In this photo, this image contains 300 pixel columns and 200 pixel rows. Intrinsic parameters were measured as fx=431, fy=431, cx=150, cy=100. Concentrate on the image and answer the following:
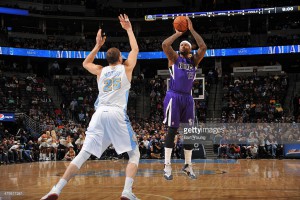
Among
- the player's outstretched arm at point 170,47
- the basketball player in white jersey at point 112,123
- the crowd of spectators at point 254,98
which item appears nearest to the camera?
the basketball player in white jersey at point 112,123

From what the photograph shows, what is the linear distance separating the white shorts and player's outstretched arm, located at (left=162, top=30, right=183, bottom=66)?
6.29 ft

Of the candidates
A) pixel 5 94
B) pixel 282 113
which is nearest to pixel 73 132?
pixel 5 94

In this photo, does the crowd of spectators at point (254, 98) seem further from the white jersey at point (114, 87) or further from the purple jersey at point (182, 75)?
the white jersey at point (114, 87)

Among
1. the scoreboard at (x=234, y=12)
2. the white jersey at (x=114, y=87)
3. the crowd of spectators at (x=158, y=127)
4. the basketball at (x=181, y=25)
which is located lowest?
the crowd of spectators at (x=158, y=127)

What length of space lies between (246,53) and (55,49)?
49.1ft

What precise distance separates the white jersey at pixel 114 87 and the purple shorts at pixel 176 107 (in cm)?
163

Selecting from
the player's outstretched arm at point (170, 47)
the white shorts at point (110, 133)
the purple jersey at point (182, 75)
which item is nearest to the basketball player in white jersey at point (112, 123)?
the white shorts at point (110, 133)

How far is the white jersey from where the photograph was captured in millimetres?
5992

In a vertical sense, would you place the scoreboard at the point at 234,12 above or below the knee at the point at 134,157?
above

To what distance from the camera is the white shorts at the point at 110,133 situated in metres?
5.81

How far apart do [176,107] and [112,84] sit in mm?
1828

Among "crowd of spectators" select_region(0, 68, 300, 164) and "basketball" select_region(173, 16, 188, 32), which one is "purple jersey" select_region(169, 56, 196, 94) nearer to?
"basketball" select_region(173, 16, 188, 32)

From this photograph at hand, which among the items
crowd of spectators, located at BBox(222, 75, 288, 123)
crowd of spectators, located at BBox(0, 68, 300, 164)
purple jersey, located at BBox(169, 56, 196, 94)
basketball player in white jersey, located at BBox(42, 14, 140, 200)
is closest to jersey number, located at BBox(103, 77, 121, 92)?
basketball player in white jersey, located at BBox(42, 14, 140, 200)

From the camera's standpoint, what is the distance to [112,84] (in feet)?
19.7
